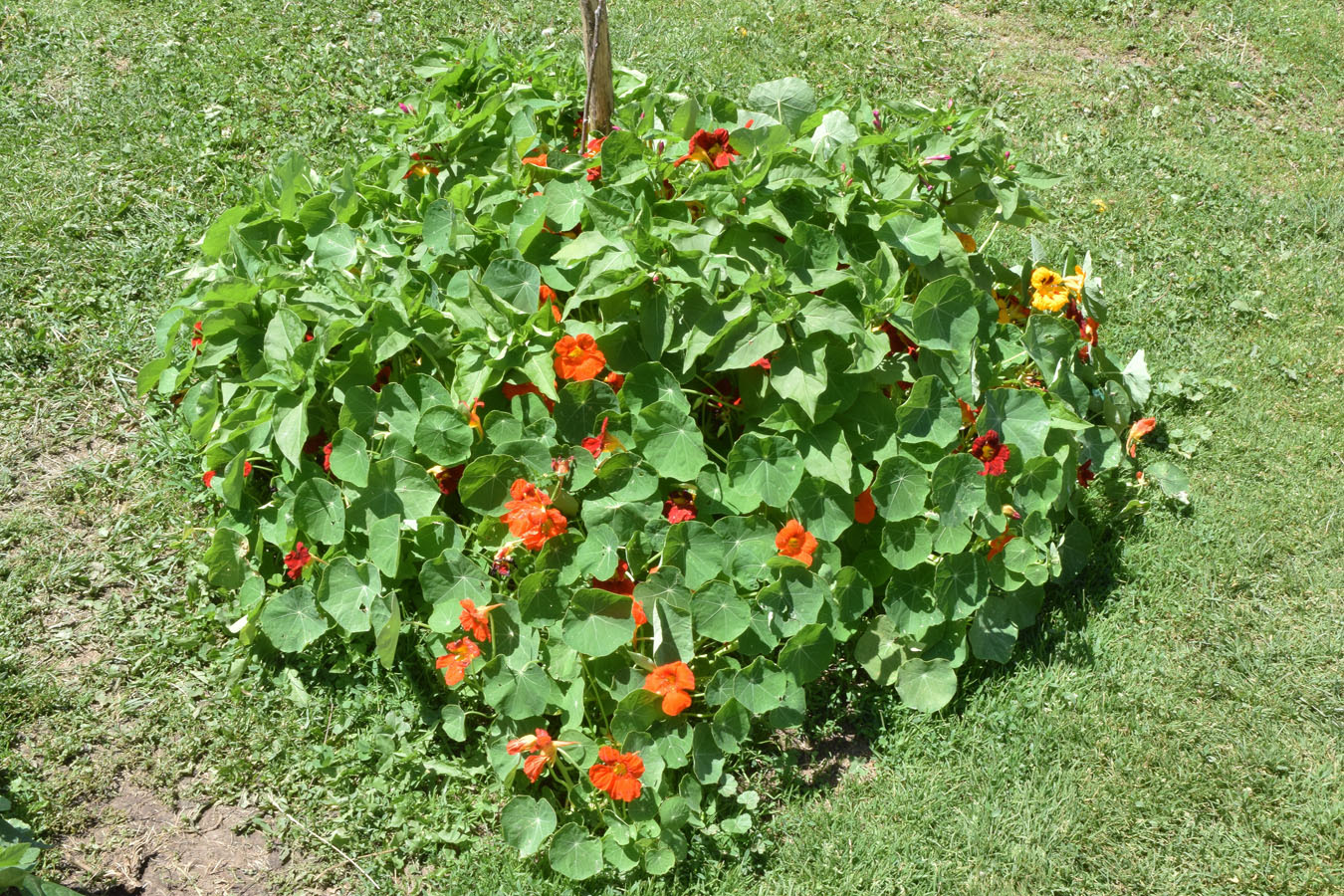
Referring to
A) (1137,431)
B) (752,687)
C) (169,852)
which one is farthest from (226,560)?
(1137,431)

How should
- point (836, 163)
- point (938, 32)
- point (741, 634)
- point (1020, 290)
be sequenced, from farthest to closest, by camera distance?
point (938, 32) < point (1020, 290) < point (836, 163) < point (741, 634)

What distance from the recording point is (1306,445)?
3533mm

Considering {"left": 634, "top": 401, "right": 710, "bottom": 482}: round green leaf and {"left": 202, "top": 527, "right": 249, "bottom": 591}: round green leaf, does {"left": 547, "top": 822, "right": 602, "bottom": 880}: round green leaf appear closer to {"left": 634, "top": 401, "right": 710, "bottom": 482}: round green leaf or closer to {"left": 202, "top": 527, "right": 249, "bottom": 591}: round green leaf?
{"left": 634, "top": 401, "right": 710, "bottom": 482}: round green leaf

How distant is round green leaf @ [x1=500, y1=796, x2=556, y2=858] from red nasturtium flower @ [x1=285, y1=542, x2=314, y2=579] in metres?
0.83

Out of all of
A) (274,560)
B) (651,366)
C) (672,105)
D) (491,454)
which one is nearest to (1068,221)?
(672,105)

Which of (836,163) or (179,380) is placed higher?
(836,163)

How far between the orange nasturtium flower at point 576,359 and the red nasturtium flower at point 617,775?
864mm

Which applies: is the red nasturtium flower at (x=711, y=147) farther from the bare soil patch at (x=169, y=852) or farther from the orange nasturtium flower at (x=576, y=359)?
the bare soil patch at (x=169, y=852)

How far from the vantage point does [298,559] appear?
2684mm

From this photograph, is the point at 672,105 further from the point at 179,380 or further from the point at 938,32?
the point at 938,32

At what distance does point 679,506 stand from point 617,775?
675 mm

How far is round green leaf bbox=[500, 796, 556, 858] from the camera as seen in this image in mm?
2361

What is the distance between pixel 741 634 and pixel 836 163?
131cm

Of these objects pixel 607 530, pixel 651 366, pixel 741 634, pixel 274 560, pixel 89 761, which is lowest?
pixel 89 761
